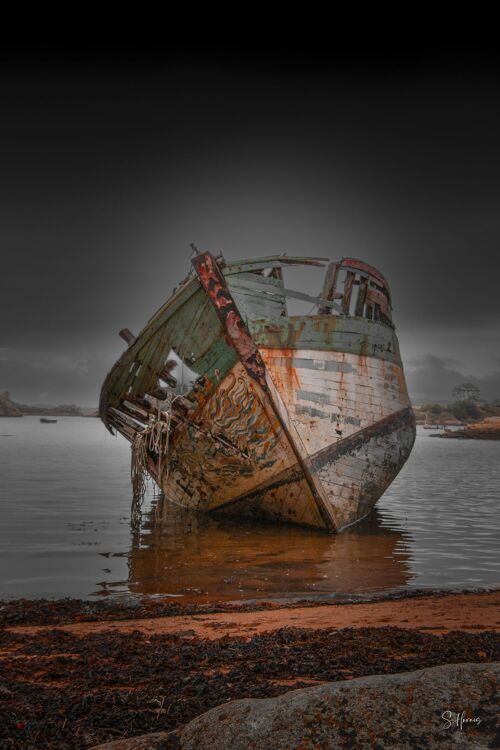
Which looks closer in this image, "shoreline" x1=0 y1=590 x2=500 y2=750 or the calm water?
"shoreline" x1=0 y1=590 x2=500 y2=750

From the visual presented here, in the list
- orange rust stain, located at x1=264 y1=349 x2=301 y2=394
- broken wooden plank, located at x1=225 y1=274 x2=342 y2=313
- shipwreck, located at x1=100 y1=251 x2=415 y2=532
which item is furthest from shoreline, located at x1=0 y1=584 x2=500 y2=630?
broken wooden plank, located at x1=225 y1=274 x2=342 y2=313

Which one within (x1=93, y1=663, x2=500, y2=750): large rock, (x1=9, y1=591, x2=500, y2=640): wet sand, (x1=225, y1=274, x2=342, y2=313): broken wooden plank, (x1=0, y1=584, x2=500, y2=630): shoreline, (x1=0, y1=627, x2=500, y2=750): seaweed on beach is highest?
(x1=225, y1=274, x2=342, y2=313): broken wooden plank

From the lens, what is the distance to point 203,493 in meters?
10.6

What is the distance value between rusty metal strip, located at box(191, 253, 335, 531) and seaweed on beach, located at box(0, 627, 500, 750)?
4737 mm

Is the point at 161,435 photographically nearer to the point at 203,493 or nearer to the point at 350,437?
the point at 203,493

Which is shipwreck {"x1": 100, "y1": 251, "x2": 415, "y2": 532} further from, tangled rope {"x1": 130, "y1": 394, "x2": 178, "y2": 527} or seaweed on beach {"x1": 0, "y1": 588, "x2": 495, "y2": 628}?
seaweed on beach {"x1": 0, "y1": 588, "x2": 495, "y2": 628}

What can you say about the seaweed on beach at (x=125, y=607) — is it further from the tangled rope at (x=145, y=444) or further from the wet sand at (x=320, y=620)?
the tangled rope at (x=145, y=444)

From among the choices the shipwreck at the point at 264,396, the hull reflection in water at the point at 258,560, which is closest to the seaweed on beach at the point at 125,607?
the hull reflection in water at the point at 258,560

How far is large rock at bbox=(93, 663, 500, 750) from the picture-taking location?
1.80 metres

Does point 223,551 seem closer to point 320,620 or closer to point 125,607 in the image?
point 125,607

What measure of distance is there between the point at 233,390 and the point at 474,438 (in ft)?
182

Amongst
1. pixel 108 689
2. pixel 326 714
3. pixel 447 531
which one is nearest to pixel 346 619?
pixel 108 689

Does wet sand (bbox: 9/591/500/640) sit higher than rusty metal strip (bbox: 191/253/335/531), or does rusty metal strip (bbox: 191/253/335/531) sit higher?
rusty metal strip (bbox: 191/253/335/531)

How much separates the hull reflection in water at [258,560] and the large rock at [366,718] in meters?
4.20
